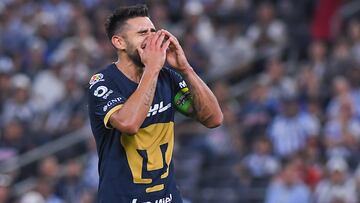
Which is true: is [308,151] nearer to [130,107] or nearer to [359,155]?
[359,155]

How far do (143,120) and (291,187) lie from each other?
7.16 metres

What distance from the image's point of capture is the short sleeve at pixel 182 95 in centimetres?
691

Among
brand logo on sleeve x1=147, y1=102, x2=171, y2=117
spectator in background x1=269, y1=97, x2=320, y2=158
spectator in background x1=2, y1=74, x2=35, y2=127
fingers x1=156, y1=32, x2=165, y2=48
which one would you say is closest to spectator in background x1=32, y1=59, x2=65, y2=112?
spectator in background x1=2, y1=74, x2=35, y2=127

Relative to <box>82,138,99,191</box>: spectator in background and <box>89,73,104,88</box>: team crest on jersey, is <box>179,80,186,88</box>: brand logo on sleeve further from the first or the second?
<box>82,138,99,191</box>: spectator in background

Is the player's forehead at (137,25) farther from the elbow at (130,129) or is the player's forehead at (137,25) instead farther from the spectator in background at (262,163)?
the spectator in background at (262,163)

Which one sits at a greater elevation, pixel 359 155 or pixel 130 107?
pixel 130 107

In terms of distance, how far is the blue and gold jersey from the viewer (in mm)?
6562

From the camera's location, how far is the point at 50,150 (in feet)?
54.1

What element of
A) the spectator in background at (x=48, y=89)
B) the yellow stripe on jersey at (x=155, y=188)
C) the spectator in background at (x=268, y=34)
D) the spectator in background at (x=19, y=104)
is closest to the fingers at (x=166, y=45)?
the yellow stripe on jersey at (x=155, y=188)

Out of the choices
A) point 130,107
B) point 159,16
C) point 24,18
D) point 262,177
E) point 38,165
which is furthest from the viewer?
point 24,18

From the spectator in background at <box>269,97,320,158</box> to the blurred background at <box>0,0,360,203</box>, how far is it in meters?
0.02

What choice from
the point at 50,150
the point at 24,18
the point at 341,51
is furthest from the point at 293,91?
the point at 24,18

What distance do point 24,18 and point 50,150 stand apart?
3.94 meters

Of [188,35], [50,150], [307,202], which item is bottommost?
[307,202]
